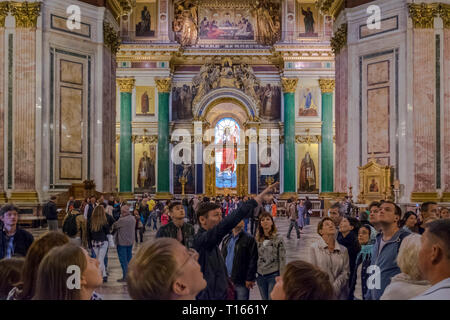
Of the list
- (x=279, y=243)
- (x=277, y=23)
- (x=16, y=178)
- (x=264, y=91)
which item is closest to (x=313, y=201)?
(x=264, y=91)

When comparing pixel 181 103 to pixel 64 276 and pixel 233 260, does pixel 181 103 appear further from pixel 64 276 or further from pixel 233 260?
pixel 64 276

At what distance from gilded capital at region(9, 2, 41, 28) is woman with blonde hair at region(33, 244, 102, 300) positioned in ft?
56.6

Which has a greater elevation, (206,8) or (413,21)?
(206,8)

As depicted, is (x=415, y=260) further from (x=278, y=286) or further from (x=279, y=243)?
(x=279, y=243)

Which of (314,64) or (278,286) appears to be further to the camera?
(314,64)

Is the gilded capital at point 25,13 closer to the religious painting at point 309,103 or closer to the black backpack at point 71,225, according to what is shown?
the black backpack at point 71,225

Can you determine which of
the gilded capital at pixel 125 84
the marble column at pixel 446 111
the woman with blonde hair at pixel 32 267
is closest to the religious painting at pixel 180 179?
the gilded capital at pixel 125 84

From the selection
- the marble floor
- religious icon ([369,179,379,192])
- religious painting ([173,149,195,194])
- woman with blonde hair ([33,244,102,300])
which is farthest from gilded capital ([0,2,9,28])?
religious painting ([173,149,195,194])

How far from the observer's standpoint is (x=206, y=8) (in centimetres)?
3872

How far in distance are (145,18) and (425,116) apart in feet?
75.8

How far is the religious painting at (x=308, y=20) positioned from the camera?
36.3 m

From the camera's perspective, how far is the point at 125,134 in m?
36.1
